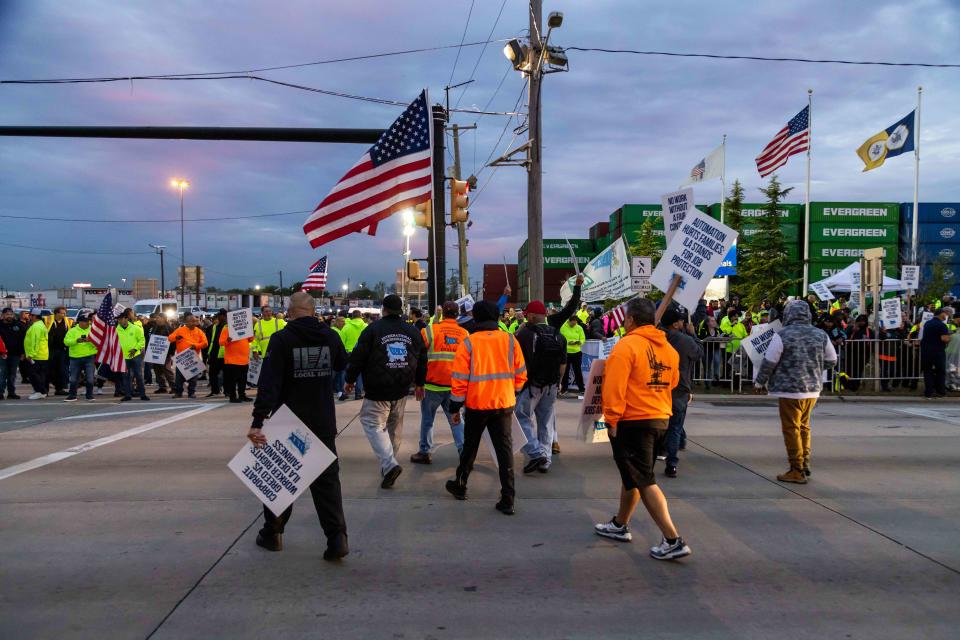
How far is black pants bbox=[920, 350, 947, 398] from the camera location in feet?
47.0

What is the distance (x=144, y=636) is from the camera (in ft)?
12.1

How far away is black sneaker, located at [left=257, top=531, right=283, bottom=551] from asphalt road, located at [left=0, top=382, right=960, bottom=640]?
0.24ft

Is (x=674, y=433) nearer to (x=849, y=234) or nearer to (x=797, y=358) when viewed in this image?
(x=797, y=358)

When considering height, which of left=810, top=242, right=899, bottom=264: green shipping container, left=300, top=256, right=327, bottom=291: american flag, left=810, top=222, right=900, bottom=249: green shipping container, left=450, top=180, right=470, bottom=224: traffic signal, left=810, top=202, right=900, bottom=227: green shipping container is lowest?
left=300, top=256, right=327, bottom=291: american flag

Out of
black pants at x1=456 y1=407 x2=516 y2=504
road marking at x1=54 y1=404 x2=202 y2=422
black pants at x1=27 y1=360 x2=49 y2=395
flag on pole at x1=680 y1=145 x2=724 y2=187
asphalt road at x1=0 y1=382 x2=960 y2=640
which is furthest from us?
flag on pole at x1=680 y1=145 x2=724 y2=187

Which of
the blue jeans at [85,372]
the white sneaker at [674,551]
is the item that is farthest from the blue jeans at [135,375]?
the white sneaker at [674,551]

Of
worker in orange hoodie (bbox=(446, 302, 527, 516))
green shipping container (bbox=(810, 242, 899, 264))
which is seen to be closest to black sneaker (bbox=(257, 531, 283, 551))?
worker in orange hoodie (bbox=(446, 302, 527, 516))

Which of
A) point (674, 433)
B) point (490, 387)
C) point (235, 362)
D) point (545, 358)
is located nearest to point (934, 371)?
point (674, 433)

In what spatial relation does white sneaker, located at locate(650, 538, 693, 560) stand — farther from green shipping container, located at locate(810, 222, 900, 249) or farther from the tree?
green shipping container, located at locate(810, 222, 900, 249)

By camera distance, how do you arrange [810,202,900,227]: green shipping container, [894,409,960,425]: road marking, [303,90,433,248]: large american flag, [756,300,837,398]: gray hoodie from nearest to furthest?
[756,300,837,398]: gray hoodie
[303,90,433,248]: large american flag
[894,409,960,425]: road marking
[810,202,900,227]: green shipping container

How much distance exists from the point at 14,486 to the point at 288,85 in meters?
10.6

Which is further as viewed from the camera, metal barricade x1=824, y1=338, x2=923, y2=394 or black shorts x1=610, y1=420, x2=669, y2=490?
metal barricade x1=824, y1=338, x2=923, y2=394

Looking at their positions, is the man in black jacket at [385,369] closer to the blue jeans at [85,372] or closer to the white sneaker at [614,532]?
the white sneaker at [614,532]

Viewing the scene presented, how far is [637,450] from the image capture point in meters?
4.93
